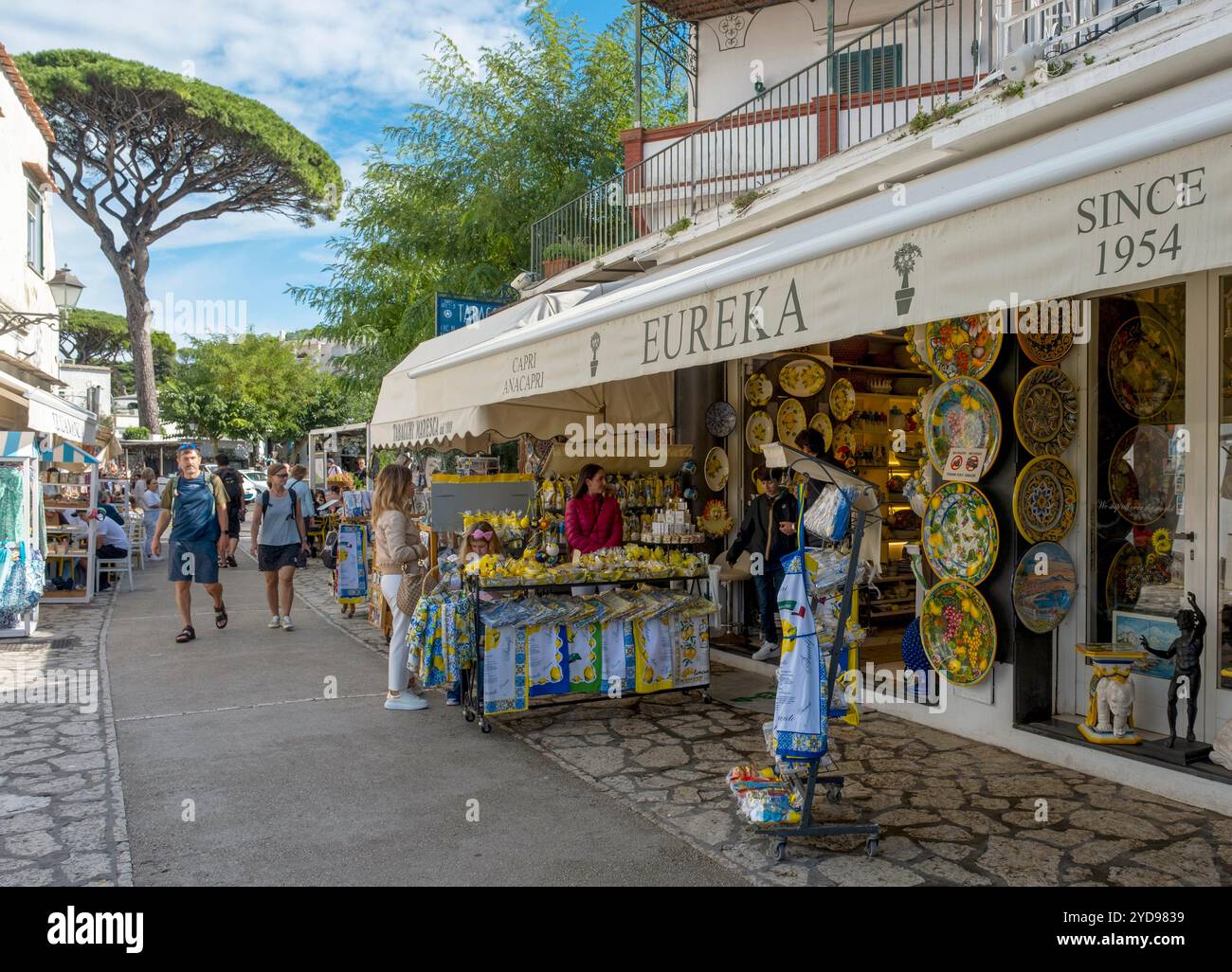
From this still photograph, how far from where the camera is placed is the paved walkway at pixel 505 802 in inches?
159

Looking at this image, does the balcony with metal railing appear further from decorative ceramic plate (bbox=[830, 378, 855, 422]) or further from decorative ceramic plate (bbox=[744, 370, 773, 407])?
decorative ceramic plate (bbox=[830, 378, 855, 422])

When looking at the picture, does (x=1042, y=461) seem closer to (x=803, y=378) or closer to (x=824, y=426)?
(x=824, y=426)

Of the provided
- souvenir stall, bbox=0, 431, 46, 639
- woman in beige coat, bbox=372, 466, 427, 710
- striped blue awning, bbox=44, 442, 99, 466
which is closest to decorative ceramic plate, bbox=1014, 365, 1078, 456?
woman in beige coat, bbox=372, 466, 427, 710

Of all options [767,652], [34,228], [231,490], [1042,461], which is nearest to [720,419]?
[767,652]

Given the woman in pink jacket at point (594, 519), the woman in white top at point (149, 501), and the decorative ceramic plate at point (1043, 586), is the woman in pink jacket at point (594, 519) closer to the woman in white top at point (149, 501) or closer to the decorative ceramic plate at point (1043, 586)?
the decorative ceramic plate at point (1043, 586)

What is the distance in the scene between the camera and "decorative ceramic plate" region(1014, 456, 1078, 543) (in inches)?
223

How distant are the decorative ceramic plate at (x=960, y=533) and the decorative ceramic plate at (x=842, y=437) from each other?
3.37 m

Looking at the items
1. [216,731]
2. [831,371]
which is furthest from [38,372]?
[831,371]

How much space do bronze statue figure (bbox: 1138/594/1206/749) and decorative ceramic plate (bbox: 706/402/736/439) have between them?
17.2ft

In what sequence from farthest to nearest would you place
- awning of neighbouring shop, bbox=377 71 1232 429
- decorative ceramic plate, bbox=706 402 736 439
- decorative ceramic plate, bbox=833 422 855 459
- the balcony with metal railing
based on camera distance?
decorative ceramic plate, bbox=706 402 736 439
decorative ceramic plate, bbox=833 422 855 459
the balcony with metal railing
awning of neighbouring shop, bbox=377 71 1232 429

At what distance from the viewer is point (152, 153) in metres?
29.4

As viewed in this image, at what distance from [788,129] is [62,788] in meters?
7.48

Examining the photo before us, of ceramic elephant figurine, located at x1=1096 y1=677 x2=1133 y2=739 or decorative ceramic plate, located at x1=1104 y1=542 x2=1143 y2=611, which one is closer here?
ceramic elephant figurine, located at x1=1096 y1=677 x2=1133 y2=739

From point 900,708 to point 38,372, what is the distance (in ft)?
51.1
